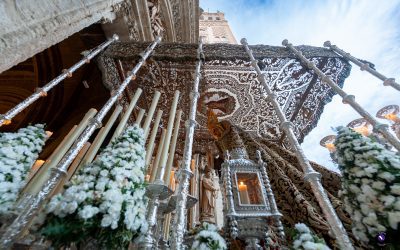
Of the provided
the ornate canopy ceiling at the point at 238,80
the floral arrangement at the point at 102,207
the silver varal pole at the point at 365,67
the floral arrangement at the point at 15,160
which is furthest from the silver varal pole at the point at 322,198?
the ornate canopy ceiling at the point at 238,80

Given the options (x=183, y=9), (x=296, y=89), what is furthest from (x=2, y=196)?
(x=183, y=9)

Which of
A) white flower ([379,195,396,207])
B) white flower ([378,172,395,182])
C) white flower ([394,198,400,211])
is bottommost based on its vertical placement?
white flower ([394,198,400,211])

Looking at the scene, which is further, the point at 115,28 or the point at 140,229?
the point at 115,28

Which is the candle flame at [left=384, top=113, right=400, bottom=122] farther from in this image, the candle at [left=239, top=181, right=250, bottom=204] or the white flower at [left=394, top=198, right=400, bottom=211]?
the white flower at [left=394, top=198, right=400, bottom=211]

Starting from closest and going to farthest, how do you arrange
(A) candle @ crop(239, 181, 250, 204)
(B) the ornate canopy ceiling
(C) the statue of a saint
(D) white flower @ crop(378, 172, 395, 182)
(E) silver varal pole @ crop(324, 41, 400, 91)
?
(D) white flower @ crop(378, 172, 395, 182) → (A) candle @ crop(239, 181, 250, 204) → (E) silver varal pole @ crop(324, 41, 400, 91) → (B) the ornate canopy ceiling → (C) the statue of a saint

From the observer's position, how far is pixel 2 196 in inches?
52.5

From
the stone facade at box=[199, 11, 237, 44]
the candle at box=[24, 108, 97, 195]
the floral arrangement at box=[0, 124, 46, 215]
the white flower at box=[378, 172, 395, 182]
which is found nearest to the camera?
the white flower at box=[378, 172, 395, 182]

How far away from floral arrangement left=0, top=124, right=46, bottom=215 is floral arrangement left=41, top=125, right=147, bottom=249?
582mm

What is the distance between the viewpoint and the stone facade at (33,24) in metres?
1.59

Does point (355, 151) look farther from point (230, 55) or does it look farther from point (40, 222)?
point (230, 55)

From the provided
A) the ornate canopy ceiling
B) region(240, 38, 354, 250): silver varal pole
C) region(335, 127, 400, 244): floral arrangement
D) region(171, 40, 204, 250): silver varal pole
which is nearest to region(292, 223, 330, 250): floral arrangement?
region(240, 38, 354, 250): silver varal pole

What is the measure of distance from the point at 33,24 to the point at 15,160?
3.64 ft

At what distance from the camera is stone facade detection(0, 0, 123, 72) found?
1588 millimetres

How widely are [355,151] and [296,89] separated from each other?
3049 mm
